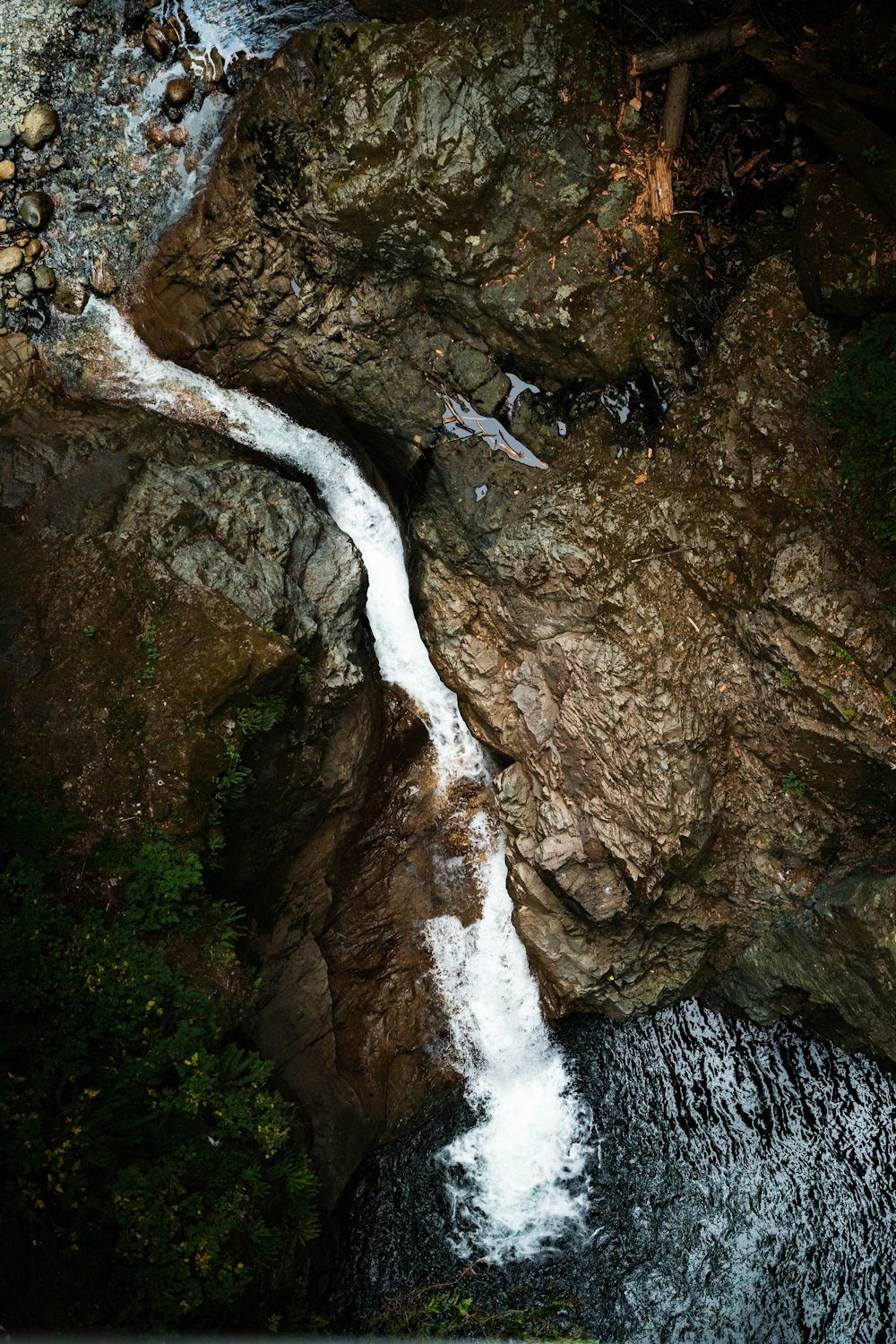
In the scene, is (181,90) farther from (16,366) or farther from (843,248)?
(843,248)

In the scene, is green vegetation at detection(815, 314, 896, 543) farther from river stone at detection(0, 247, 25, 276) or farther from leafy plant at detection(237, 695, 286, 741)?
river stone at detection(0, 247, 25, 276)

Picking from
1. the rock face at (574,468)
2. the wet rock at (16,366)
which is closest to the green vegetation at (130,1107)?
the rock face at (574,468)

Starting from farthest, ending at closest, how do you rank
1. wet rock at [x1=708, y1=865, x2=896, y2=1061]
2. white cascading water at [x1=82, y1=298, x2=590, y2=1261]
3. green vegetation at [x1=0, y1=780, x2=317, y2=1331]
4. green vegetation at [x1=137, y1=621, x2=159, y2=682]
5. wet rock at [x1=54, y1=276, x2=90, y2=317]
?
1. wet rock at [x1=54, y1=276, x2=90, y2=317]
2. white cascading water at [x1=82, y1=298, x2=590, y2=1261]
3. wet rock at [x1=708, y1=865, x2=896, y2=1061]
4. green vegetation at [x1=137, y1=621, x2=159, y2=682]
5. green vegetation at [x1=0, y1=780, x2=317, y2=1331]

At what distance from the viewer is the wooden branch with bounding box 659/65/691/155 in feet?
25.1

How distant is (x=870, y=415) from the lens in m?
7.22

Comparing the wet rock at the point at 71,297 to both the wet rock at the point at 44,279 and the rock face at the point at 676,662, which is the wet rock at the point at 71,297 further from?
the rock face at the point at 676,662

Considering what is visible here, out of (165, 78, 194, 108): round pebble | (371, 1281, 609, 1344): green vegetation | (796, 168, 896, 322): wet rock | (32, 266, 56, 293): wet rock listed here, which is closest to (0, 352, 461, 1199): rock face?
(32, 266, 56, 293): wet rock

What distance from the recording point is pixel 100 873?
745 cm

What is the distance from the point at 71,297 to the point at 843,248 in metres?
7.67

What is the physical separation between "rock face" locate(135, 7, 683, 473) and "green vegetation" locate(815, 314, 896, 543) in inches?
61.0

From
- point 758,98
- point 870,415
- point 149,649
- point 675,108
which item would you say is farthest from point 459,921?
point 758,98

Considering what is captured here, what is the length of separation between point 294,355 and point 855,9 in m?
5.66

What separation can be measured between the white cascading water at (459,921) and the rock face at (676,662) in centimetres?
39

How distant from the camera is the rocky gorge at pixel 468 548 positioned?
7734mm
